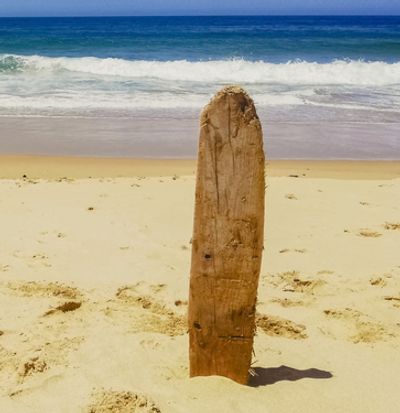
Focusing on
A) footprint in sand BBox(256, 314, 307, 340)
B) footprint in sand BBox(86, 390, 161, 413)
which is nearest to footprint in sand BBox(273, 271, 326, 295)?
footprint in sand BBox(256, 314, 307, 340)

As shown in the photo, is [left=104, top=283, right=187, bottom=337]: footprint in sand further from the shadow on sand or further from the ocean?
the ocean

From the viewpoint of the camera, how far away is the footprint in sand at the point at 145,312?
12.6 feet

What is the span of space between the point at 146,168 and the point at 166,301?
5.15m

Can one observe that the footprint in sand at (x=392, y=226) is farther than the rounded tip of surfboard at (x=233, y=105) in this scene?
Yes

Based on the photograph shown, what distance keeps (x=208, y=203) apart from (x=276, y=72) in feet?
71.4

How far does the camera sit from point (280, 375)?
3.28 metres

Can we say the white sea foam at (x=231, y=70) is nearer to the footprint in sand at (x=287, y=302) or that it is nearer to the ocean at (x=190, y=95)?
the ocean at (x=190, y=95)

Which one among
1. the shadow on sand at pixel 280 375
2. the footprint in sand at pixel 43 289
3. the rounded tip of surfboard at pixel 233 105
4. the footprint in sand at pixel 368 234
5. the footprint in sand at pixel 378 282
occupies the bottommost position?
the shadow on sand at pixel 280 375

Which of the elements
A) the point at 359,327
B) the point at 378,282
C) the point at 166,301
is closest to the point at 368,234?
the point at 378,282

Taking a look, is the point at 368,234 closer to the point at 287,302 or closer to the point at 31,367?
the point at 287,302

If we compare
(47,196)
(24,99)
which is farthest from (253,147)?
(24,99)

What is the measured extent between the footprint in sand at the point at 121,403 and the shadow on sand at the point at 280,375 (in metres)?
0.59

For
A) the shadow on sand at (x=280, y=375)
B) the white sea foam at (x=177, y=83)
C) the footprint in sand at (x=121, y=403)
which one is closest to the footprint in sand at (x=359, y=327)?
the shadow on sand at (x=280, y=375)

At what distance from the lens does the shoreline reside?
8836 mm
